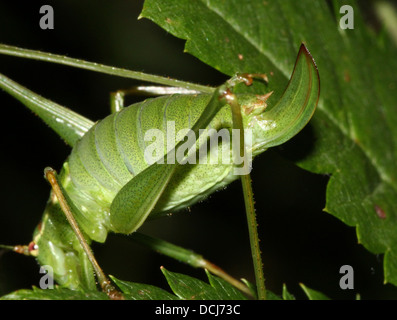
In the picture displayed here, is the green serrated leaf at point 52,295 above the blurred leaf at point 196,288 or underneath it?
above

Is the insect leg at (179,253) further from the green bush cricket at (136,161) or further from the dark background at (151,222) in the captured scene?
the dark background at (151,222)

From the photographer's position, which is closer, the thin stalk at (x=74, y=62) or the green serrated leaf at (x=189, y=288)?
the green serrated leaf at (x=189, y=288)
